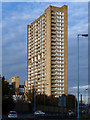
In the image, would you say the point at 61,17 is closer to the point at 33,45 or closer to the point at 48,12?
the point at 48,12

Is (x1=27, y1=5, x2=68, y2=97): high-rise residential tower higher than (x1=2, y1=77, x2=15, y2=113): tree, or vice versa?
(x1=27, y1=5, x2=68, y2=97): high-rise residential tower

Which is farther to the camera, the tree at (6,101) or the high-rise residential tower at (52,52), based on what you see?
the high-rise residential tower at (52,52)

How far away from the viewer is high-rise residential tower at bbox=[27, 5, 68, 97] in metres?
136

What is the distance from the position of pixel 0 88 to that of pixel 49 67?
273 feet

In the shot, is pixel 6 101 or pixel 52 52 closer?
pixel 6 101

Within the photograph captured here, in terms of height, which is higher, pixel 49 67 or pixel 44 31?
pixel 44 31

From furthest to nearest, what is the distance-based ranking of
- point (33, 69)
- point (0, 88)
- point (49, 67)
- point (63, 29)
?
point (33, 69) → point (63, 29) → point (49, 67) → point (0, 88)

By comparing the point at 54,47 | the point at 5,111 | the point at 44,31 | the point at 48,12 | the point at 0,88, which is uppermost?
the point at 48,12

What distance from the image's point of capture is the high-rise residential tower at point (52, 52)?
136 meters

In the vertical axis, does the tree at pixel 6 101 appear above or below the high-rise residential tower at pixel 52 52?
below

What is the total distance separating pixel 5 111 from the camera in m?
56.8

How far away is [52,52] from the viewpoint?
140 metres

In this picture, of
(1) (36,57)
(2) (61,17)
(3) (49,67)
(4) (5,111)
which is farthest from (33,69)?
(4) (5,111)

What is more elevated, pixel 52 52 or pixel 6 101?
pixel 52 52
